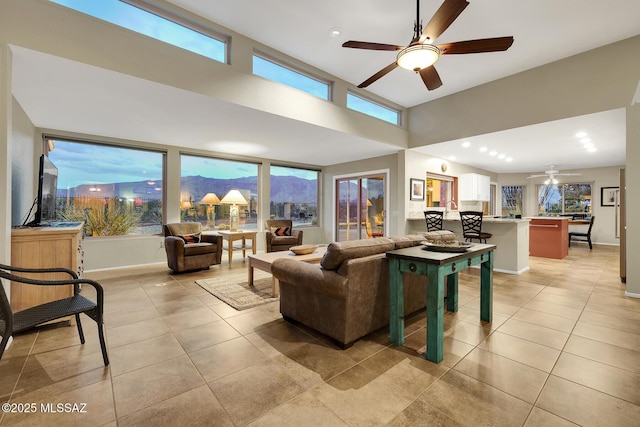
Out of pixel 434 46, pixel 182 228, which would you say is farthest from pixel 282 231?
pixel 434 46

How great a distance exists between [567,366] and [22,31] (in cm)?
519

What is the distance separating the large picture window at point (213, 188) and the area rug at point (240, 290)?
2.05m

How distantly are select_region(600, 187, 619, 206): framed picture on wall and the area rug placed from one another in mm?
10548

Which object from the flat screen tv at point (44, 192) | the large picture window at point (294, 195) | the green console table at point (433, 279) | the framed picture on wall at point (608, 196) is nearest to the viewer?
the green console table at point (433, 279)

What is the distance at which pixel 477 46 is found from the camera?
8.07ft

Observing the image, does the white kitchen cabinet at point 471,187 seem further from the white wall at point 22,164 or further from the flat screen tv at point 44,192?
the white wall at point 22,164

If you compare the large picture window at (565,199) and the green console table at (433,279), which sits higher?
the large picture window at (565,199)

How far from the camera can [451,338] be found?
242 centimetres

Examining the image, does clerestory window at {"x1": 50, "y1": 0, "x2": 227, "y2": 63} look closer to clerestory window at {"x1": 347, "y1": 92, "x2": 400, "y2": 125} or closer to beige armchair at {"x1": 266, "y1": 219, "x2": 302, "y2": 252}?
clerestory window at {"x1": 347, "y1": 92, "x2": 400, "y2": 125}

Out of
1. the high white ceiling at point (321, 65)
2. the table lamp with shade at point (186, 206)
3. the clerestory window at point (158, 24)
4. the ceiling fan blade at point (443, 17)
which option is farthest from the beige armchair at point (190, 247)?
the ceiling fan blade at point (443, 17)

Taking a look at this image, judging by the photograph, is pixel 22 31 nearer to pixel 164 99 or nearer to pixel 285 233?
pixel 164 99

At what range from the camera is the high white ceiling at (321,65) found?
3119 millimetres

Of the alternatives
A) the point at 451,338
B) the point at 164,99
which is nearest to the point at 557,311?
the point at 451,338

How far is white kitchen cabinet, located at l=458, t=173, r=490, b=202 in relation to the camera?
25.0 ft
